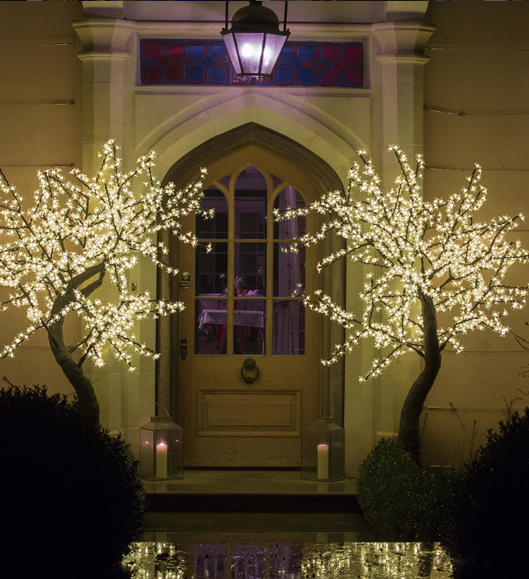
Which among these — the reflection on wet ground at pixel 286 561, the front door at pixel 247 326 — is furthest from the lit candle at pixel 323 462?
the reflection on wet ground at pixel 286 561

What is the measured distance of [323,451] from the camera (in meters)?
7.65

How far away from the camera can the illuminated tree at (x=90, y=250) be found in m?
6.93

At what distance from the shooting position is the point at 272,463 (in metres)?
8.25

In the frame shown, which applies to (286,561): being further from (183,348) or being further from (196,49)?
(196,49)

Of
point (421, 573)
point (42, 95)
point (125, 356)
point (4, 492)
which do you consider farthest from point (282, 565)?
point (42, 95)

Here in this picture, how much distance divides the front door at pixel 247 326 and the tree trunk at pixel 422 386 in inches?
51.6

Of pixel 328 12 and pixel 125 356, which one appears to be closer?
pixel 125 356

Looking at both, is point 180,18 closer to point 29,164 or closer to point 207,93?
point 207,93

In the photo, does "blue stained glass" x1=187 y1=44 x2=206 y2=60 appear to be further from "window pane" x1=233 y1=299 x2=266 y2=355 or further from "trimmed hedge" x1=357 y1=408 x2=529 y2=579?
"trimmed hedge" x1=357 y1=408 x2=529 y2=579

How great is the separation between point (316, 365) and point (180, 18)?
322 cm

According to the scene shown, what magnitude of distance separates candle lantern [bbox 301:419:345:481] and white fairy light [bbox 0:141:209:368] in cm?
146

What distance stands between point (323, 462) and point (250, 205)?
2.36 m

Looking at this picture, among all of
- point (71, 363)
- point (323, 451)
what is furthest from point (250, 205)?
point (71, 363)

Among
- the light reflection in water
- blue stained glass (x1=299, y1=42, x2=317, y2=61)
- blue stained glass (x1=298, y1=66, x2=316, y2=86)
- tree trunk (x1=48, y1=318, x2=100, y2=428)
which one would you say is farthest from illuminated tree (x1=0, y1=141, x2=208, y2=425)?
the light reflection in water
